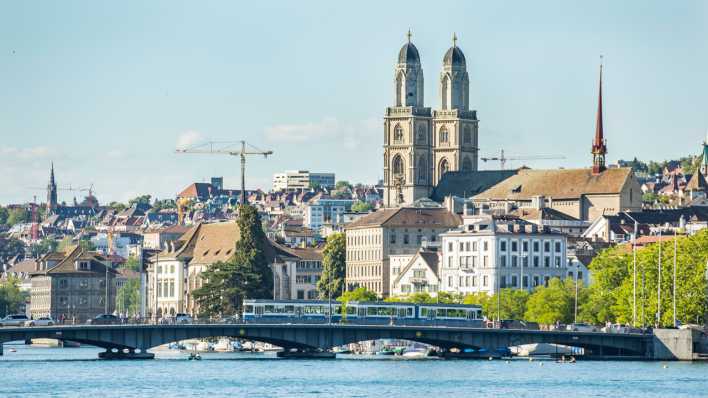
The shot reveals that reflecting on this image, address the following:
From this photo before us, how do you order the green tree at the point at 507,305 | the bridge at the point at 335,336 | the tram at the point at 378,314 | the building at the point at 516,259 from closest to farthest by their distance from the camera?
the bridge at the point at 335,336 → the tram at the point at 378,314 → the green tree at the point at 507,305 → the building at the point at 516,259

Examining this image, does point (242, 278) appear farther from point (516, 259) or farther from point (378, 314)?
point (378, 314)

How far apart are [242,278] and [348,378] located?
197 feet

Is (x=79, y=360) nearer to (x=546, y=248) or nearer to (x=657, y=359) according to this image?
(x=657, y=359)

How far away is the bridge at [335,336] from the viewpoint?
151 meters

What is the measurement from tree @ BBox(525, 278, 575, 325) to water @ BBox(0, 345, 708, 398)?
1653cm

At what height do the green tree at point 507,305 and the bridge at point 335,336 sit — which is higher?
the green tree at point 507,305

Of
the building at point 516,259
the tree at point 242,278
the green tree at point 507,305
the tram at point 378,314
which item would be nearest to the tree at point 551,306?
Answer: the green tree at point 507,305

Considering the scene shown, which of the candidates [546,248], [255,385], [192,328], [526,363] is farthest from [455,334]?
[546,248]

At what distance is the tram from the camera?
16138 centimetres

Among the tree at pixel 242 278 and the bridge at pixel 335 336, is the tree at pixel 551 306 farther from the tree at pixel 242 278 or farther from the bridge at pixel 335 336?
the tree at pixel 242 278

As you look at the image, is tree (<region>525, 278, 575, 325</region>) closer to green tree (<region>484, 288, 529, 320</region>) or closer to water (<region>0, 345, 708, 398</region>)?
green tree (<region>484, 288, 529, 320</region>)

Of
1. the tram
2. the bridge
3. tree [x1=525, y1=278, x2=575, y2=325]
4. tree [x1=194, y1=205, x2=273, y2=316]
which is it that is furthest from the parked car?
tree [x1=194, y1=205, x2=273, y2=316]

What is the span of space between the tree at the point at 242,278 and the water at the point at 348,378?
105 ft

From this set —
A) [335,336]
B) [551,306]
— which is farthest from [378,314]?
[551,306]
